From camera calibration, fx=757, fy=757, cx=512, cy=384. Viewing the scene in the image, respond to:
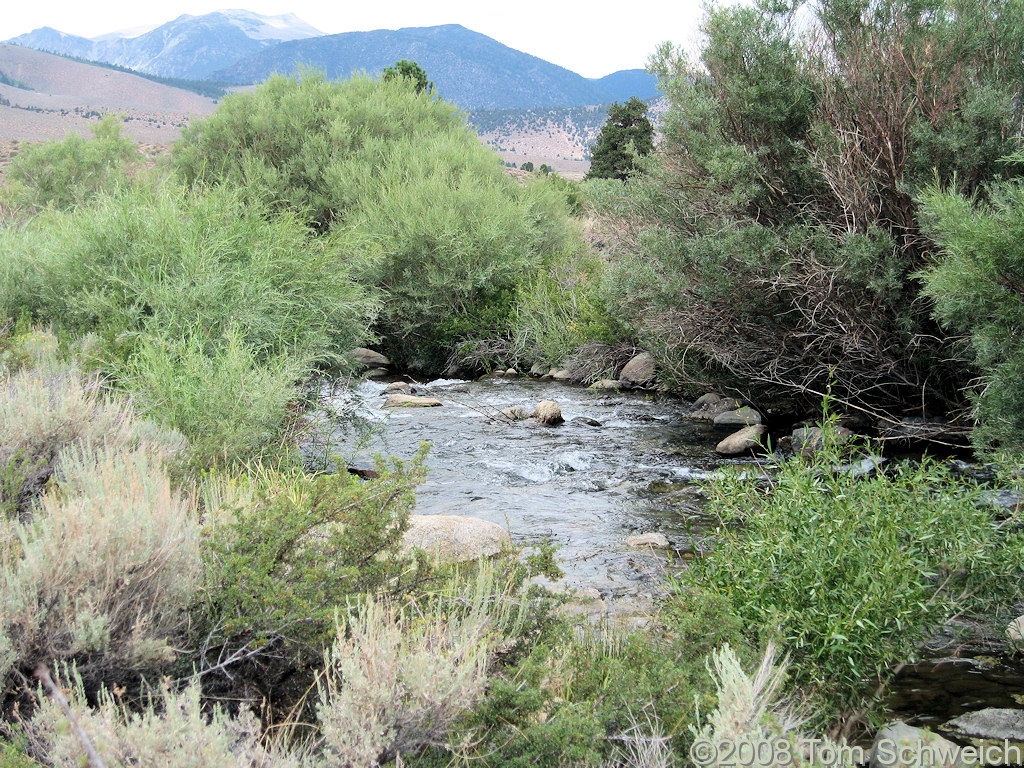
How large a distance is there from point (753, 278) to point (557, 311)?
23.4 ft

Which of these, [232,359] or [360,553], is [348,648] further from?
[232,359]

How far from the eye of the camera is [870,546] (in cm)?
331

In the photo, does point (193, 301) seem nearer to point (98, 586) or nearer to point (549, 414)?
point (98, 586)

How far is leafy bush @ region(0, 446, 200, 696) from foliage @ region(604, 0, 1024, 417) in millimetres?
6375

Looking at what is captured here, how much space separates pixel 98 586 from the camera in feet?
8.41

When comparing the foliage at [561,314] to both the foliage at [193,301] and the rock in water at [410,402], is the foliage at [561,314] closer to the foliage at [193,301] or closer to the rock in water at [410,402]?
the rock in water at [410,402]

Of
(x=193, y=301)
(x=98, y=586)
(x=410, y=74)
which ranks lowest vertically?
(x=98, y=586)

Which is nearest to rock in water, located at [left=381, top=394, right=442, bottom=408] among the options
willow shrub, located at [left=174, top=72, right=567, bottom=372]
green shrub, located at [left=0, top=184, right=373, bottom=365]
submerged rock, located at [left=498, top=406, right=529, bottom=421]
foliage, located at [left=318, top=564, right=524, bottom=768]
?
submerged rock, located at [left=498, top=406, right=529, bottom=421]

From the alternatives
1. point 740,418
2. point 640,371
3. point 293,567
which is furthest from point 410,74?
point 293,567

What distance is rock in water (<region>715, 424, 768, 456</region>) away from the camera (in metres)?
8.90

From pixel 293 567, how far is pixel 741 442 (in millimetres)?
6891

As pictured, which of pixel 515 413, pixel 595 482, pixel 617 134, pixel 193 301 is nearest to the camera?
pixel 193 301

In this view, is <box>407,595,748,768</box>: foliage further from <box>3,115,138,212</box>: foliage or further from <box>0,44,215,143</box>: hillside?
<box>0,44,215,143</box>: hillside

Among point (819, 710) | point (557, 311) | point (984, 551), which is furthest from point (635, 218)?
point (819, 710)
